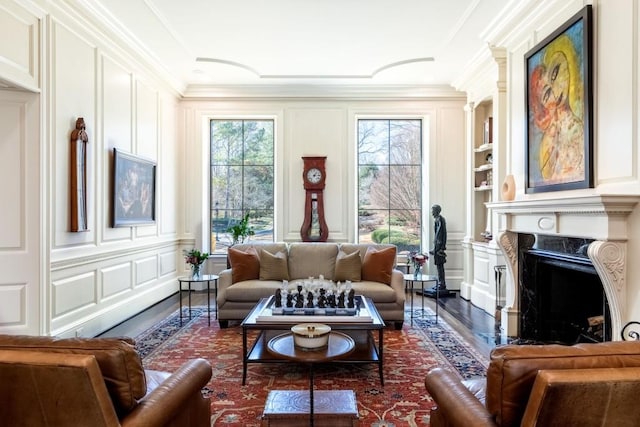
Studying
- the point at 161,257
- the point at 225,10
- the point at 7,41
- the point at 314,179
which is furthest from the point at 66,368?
the point at 314,179

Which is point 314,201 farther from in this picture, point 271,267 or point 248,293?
point 248,293

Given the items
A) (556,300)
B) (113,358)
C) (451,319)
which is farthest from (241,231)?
(113,358)

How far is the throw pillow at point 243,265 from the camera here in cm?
443

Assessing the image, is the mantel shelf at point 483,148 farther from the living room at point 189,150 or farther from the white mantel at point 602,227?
the white mantel at point 602,227

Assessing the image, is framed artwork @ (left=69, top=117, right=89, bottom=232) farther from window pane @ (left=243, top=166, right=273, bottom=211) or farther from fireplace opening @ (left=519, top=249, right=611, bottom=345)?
fireplace opening @ (left=519, top=249, right=611, bottom=345)

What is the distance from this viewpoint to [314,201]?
6191mm

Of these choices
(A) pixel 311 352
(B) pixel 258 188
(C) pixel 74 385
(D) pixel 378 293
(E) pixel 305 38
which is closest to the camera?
(C) pixel 74 385

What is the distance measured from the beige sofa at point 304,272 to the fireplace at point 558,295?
3.89 ft

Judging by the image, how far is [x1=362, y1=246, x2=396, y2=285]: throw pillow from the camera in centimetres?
445

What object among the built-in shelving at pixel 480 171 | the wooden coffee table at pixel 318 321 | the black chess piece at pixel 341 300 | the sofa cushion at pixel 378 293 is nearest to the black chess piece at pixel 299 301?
the wooden coffee table at pixel 318 321

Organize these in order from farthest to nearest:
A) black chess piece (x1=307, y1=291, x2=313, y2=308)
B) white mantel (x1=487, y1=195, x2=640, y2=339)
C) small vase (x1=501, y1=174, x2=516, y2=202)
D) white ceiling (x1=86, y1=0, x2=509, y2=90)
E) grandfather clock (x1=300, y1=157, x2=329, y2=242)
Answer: grandfather clock (x1=300, y1=157, x2=329, y2=242), small vase (x1=501, y1=174, x2=516, y2=202), white ceiling (x1=86, y1=0, x2=509, y2=90), black chess piece (x1=307, y1=291, x2=313, y2=308), white mantel (x1=487, y1=195, x2=640, y2=339)

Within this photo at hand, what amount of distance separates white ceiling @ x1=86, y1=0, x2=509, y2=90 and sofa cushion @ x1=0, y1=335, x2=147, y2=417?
132 inches

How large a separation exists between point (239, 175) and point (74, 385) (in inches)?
214

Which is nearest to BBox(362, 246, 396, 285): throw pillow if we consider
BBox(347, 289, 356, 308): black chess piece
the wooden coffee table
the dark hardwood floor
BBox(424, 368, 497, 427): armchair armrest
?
the dark hardwood floor
